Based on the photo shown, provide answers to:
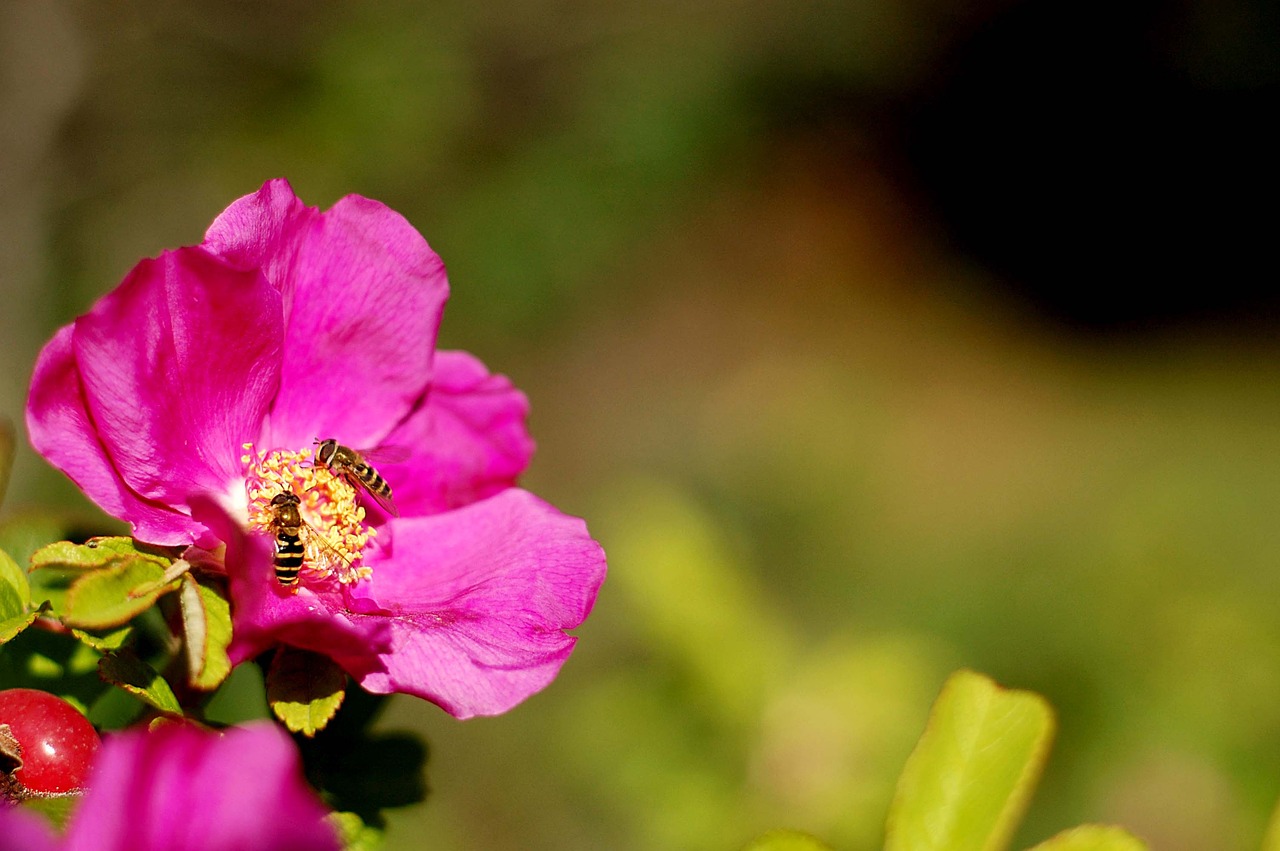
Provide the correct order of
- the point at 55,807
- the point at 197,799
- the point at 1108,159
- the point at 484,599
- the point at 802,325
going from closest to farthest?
1. the point at 197,799
2. the point at 55,807
3. the point at 484,599
4. the point at 802,325
5. the point at 1108,159

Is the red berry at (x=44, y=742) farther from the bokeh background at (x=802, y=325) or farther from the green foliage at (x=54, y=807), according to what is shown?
the bokeh background at (x=802, y=325)

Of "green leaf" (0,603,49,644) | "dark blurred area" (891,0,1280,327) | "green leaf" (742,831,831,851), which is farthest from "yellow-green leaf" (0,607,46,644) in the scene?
"dark blurred area" (891,0,1280,327)

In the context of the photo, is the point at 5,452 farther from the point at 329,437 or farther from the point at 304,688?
the point at 304,688

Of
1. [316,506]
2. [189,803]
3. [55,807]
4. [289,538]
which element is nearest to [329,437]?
[316,506]

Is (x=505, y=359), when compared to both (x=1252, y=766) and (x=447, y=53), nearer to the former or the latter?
(x=447, y=53)

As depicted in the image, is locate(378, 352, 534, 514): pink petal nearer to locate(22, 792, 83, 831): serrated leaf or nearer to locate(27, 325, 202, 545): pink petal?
locate(27, 325, 202, 545): pink petal
